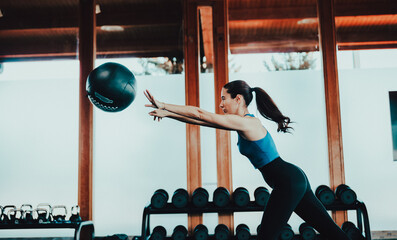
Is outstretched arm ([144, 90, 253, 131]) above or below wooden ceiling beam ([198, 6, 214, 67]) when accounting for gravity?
below

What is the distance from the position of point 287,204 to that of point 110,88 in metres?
1.20

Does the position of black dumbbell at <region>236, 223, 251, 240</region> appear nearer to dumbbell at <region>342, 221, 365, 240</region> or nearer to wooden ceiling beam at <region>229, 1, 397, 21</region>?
dumbbell at <region>342, 221, 365, 240</region>

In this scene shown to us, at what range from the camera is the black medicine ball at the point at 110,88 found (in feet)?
6.28

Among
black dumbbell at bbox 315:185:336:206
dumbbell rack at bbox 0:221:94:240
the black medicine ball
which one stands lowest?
dumbbell rack at bbox 0:221:94:240

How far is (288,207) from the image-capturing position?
171 centimetres

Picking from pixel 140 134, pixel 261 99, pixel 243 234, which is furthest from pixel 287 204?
pixel 140 134

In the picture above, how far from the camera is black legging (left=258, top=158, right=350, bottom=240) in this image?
1.69 m

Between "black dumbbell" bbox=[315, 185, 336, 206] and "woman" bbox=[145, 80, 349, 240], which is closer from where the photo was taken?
"woman" bbox=[145, 80, 349, 240]

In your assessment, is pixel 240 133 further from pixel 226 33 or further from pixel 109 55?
pixel 109 55

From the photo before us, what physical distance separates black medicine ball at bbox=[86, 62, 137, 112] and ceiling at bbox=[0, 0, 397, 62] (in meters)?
1.72

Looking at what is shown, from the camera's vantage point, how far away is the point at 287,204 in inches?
67.5

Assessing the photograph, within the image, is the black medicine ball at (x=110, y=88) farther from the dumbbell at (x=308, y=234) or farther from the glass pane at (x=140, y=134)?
the dumbbell at (x=308, y=234)

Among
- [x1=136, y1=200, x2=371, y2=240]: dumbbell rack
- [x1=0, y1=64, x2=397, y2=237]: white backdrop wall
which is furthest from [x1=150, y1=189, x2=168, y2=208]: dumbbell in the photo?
[x1=0, y1=64, x2=397, y2=237]: white backdrop wall

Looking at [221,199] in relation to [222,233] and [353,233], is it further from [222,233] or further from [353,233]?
[353,233]
